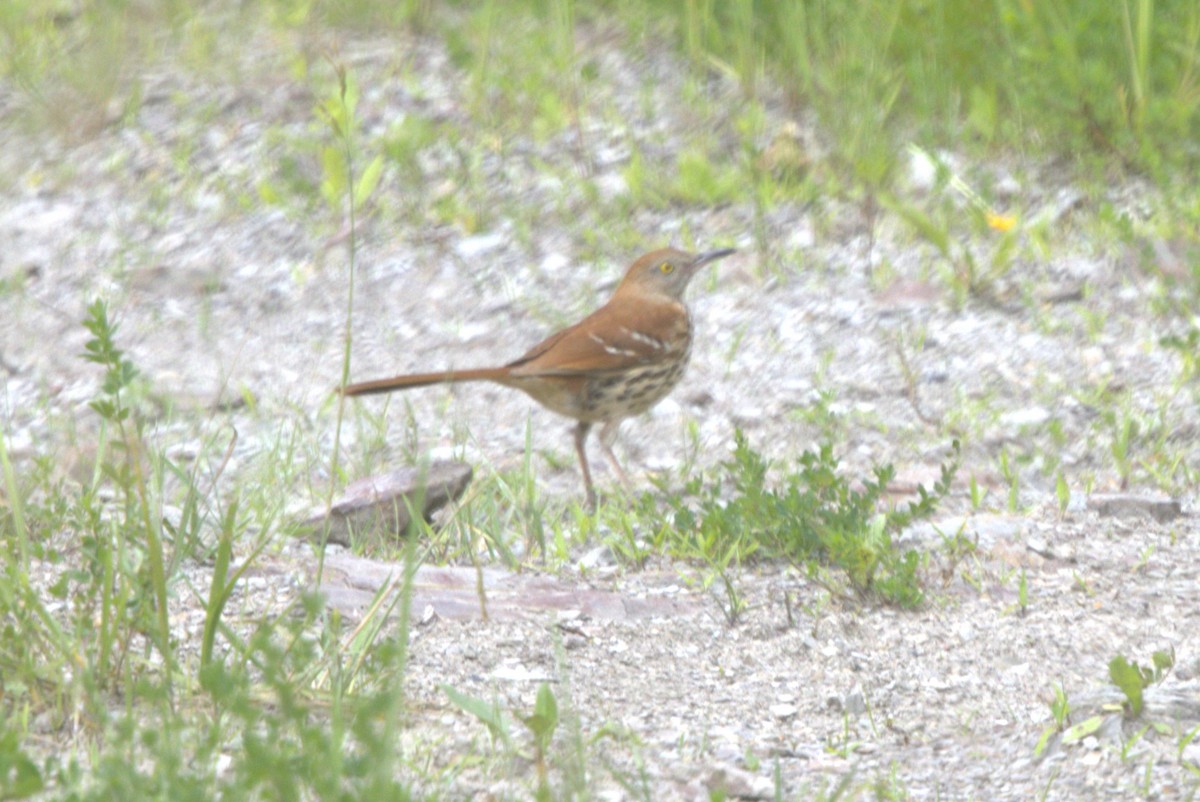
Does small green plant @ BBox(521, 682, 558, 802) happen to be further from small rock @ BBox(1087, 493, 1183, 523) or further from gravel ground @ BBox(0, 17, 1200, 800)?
small rock @ BBox(1087, 493, 1183, 523)

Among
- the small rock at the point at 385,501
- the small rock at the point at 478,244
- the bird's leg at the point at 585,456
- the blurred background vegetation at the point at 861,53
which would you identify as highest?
the blurred background vegetation at the point at 861,53

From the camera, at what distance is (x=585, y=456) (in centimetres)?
531

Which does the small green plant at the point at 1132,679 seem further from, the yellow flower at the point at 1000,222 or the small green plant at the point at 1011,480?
the yellow flower at the point at 1000,222

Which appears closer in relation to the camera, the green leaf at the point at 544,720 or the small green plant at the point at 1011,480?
the green leaf at the point at 544,720

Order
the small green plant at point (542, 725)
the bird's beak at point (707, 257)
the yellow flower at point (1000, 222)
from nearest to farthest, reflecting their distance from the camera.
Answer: the small green plant at point (542, 725) → the bird's beak at point (707, 257) → the yellow flower at point (1000, 222)

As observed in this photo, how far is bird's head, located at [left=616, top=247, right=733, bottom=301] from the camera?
5688 mm

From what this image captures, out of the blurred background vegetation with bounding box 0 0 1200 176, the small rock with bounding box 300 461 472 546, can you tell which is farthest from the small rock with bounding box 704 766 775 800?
the blurred background vegetation with bounding box 0 0 1200 176

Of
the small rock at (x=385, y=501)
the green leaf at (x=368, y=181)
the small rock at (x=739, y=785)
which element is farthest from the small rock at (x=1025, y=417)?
the small rock at (x=739, y=785)

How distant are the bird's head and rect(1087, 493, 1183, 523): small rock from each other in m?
1.73

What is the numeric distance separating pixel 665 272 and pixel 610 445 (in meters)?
0.70

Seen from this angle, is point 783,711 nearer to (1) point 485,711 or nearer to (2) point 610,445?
(1) point 485,711

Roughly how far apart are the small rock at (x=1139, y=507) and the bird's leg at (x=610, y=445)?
1.28 meters

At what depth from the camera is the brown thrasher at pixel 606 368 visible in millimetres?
5203

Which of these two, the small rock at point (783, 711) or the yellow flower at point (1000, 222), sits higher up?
the yellow flower at point (1000, 222)
